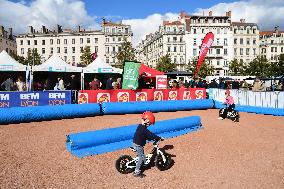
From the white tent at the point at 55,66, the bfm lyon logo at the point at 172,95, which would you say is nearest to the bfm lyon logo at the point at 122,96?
the bfm lyon logo at the point at 172,95

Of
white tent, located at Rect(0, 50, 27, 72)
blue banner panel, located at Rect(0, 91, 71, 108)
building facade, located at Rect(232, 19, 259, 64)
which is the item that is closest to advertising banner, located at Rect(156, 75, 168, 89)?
blue banner panel, located at Rect(0, 91, 71, 108)

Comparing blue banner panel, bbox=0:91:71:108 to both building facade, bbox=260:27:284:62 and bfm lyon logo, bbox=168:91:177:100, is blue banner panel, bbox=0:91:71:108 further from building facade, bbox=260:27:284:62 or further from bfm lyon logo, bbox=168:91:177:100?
building facade, bbox=260:27:284:62

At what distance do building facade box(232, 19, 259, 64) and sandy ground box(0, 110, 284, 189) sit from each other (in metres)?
80.0

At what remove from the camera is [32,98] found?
1788 centimetres

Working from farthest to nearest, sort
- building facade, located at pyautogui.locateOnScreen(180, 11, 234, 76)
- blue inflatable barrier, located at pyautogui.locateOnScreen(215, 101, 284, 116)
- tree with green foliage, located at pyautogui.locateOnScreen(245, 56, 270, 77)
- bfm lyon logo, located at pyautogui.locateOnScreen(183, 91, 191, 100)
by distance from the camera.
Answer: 1. building facade, located at pyautogui.locateOnScreen(180, 11, 234, 76)
2. tree with green foliage, located at pyautogui.locateOnScreen(245, 56, 270, 77)
3. bfm lyon logo, located at pyautogui.locateOnScreen(183, 91, 191, 100)
4. blue inflatable barrier, located at pyautogui.locateOnScreen(215, 101, 284, 116)

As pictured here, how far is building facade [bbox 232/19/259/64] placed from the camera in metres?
88.4

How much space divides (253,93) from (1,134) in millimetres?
17155

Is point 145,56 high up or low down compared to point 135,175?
up

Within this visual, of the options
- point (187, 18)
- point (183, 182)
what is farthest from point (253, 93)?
point (187, 18)

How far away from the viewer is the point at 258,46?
89.6 metres

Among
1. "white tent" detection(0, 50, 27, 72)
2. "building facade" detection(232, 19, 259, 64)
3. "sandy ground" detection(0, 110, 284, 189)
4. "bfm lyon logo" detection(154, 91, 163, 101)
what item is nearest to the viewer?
"sandy ground" detection(0, 110, 284, 189)

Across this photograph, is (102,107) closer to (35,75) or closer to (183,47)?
(35,75)

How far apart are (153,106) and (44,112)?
7.04 metres

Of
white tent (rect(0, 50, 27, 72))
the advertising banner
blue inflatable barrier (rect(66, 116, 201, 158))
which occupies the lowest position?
blue inflatable barrier (rect(66, 116, 201, 158))
